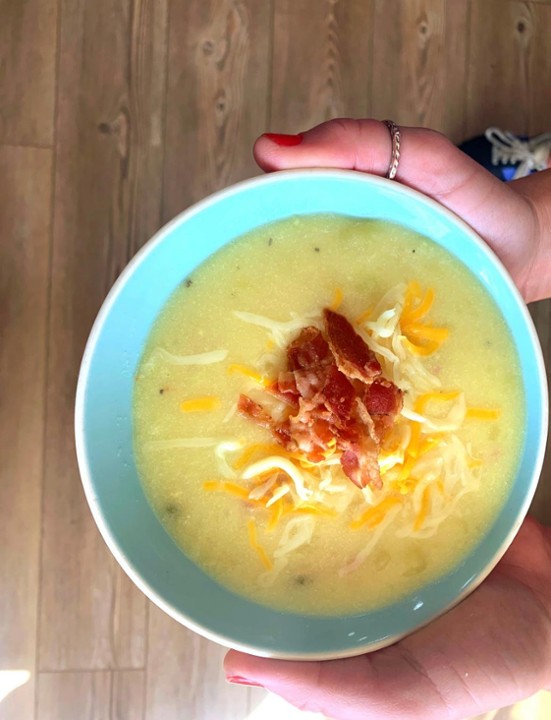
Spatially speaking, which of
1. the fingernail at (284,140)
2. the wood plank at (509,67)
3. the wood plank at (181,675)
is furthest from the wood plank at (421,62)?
the wood plank at (181,675)

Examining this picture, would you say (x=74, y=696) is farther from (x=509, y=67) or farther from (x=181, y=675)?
(x=509, y=67)

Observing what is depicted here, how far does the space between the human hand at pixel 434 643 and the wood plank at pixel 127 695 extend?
373 mm

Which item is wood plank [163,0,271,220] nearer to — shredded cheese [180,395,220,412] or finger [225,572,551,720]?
shredded cheese [180,395,220,412]

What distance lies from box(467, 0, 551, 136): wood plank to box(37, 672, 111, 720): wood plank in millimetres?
1209

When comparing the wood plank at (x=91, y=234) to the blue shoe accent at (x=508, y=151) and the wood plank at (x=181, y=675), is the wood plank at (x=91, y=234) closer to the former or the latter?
the wood plank at (x=181, y=675)

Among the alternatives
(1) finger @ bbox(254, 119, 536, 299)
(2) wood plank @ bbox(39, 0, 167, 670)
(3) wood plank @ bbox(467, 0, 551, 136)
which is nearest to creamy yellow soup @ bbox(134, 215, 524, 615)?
(1) finger @ bbox(254, 119, 536, 299)

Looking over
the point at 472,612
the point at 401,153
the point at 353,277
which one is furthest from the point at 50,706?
the point at 401,153

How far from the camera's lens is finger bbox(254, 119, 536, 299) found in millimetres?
859

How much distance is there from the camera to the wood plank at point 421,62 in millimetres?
1270

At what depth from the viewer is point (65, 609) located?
Answer: 118 cm

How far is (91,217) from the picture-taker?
47.0 inches

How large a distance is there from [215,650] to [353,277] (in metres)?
0.74

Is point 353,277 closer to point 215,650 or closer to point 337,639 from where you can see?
point 337,639

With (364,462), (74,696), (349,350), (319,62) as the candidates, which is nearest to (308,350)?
(349,350)
